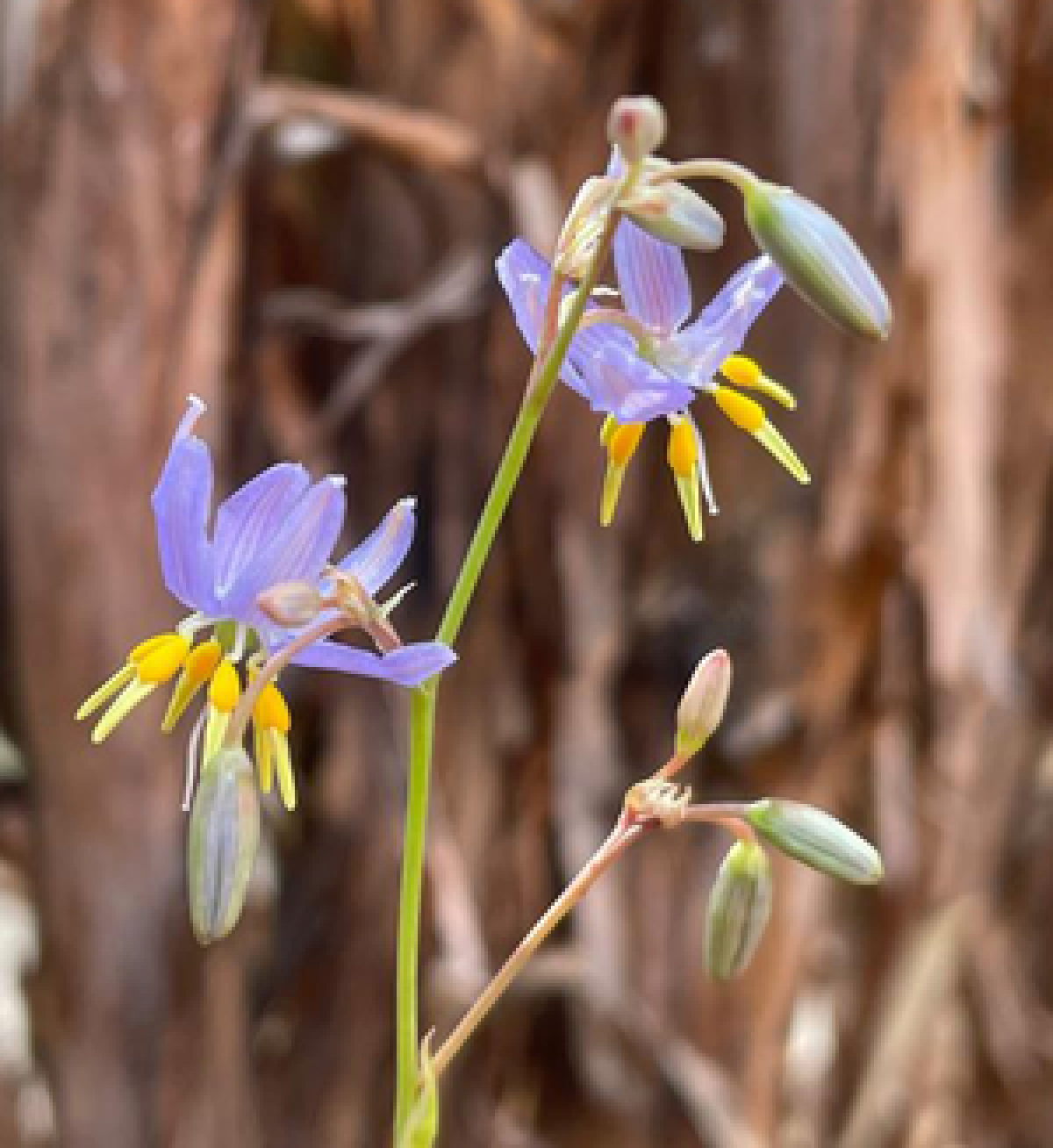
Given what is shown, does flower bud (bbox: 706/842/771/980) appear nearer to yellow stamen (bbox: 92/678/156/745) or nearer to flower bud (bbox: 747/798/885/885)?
flower bud (bbox: 747/798/885/885)

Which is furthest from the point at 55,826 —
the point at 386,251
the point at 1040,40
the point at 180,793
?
the point at 1040,40

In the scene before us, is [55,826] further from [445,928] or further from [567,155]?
[567,155]

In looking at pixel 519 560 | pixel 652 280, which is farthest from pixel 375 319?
pixel 652 280

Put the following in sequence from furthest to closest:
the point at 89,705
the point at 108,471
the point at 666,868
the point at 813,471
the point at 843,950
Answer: the point at 843,950
the point at 666,868
the point at 813,471
the point at 108,471
the point at 89,705

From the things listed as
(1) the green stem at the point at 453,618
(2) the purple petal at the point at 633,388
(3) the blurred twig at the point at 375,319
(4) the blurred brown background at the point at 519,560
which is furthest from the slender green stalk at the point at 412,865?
(3) the blurred twig at the point at 375,319

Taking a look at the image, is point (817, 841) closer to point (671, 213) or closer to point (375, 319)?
point (671, 213)

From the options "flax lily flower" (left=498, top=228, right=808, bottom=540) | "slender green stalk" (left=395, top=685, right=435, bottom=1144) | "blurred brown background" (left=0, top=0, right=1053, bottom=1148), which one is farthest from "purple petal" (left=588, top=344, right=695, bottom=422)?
"blurred brown background" (left=0, top=0, right=1053, bottom=1148)
